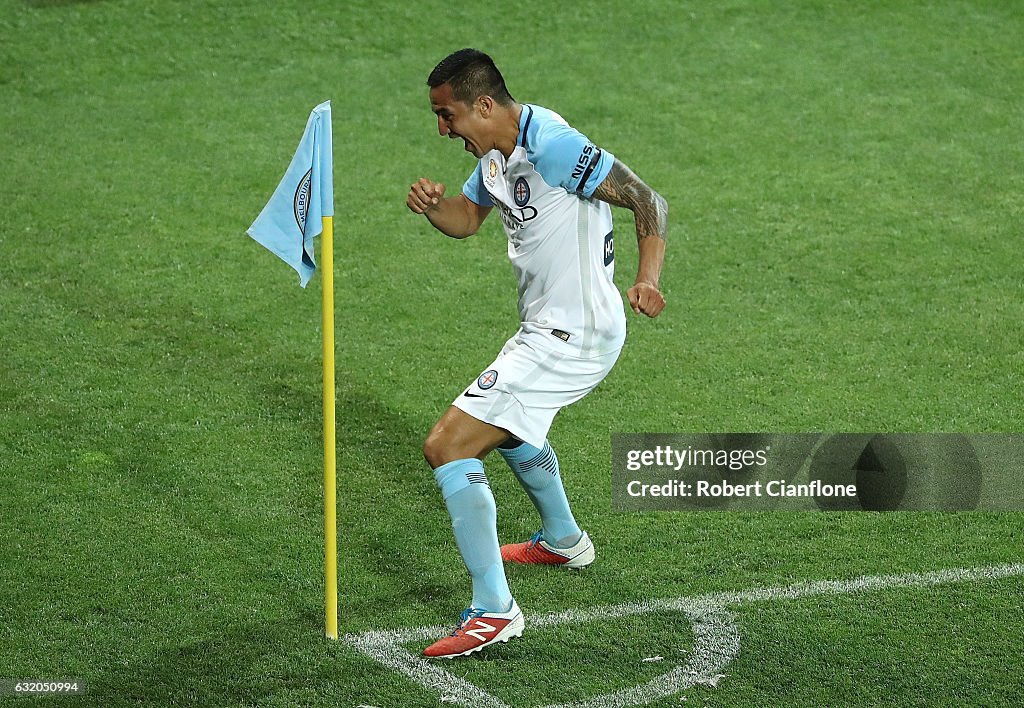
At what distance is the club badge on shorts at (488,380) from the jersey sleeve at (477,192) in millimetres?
723

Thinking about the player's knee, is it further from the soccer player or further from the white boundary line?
the white boundary line

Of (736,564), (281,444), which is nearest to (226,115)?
(281,444)

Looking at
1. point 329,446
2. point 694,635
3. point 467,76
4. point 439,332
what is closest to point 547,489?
point 694,635

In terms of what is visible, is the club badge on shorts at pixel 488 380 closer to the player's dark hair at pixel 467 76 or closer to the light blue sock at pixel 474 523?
the light blue sock at pixel 474 523

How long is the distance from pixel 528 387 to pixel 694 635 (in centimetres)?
105

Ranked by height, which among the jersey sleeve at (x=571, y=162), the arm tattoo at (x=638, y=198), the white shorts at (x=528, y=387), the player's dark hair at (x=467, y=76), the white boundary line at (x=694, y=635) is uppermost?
the player's dark hair at (x=467, y=76)

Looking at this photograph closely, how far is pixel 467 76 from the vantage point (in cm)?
508

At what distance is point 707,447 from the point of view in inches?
264

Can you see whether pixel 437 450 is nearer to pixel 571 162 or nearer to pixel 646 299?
pixel 646 299

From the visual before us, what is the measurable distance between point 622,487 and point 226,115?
5.65 metres

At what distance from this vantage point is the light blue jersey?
5.09m

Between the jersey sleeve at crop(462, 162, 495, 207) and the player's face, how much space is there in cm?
31

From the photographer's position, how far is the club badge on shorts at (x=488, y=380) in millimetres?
5078

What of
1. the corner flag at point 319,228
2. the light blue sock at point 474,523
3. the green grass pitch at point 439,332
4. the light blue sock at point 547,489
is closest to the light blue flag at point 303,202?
the corner flag at point 319,228
